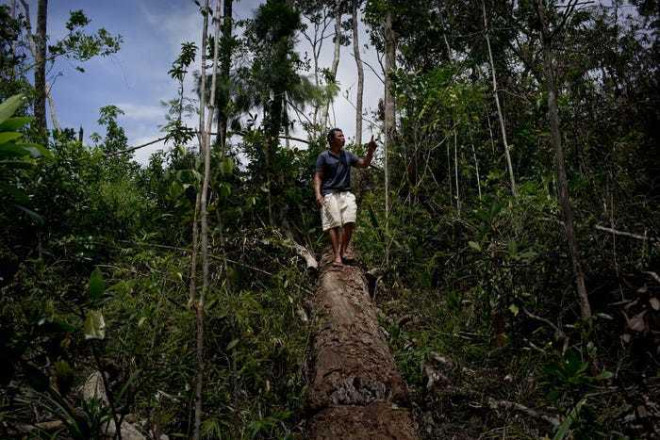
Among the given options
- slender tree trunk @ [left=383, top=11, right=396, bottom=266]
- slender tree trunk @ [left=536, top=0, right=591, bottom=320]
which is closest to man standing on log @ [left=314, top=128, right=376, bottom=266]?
slender tree trunk @ [left=383, top=11, right=396, bottom=266]

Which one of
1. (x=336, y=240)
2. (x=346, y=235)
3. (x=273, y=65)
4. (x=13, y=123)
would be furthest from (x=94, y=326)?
(x=273, y=65)

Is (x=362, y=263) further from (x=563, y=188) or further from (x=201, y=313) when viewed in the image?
(x=201, y=313)

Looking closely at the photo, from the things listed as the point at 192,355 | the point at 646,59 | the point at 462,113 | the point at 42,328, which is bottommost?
the point at 192,355

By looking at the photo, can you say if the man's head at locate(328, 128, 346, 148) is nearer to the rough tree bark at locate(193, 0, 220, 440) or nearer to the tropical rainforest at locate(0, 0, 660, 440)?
the tropical rainforest at locate(0, 0, 660, 440)

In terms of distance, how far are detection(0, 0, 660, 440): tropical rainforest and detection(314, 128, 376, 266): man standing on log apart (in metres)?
0.44

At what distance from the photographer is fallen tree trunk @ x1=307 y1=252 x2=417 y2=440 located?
6.42 feet

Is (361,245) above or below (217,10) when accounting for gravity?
below

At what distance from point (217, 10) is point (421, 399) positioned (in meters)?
2.64

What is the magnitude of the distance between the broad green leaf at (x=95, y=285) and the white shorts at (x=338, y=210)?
9.81 ft

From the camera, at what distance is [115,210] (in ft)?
20.2

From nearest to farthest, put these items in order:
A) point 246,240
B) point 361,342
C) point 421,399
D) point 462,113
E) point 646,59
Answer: point 361,342 < point 421,399 < point 246,240 < point 462,113 < point 646,59

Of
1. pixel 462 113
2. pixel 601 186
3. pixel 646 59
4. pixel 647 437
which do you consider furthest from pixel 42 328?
pixel 646 59

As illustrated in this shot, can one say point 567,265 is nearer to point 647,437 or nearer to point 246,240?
point 647,437

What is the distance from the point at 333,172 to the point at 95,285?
10.8 ft
